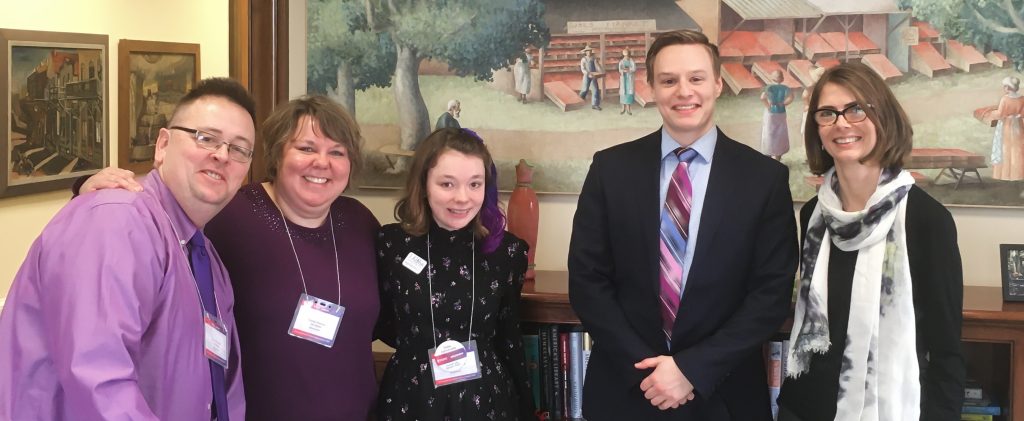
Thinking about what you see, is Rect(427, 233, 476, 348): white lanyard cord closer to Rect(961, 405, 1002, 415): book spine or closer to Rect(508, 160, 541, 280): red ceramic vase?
Rect(508, 160, 541, 280): red ceramic vase

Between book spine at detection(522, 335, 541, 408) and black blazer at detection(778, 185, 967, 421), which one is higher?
black blazer at detection(778, 185, 967, 421)

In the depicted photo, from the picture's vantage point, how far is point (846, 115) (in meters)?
2.27

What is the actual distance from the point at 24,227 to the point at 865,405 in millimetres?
2671

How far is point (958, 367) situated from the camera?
222cm

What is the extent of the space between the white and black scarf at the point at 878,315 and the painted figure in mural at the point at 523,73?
4.23 ft

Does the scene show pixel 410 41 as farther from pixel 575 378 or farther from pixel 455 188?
pixel 575 378

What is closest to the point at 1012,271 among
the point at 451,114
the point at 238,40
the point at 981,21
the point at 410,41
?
the point at 981,21

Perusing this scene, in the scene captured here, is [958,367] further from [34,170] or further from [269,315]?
[34,170]

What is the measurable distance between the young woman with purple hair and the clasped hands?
45 cm

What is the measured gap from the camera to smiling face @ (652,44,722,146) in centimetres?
239

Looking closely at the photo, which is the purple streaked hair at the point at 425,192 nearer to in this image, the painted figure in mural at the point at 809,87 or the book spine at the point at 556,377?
the book spine at the point at 556,377

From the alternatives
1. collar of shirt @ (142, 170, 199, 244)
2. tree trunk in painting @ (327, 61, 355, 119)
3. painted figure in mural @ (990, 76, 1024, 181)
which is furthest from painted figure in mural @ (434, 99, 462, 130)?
painted figure in mural @ (990, 76, 1024, 181)

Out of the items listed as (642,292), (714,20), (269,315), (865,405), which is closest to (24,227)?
(269,315)

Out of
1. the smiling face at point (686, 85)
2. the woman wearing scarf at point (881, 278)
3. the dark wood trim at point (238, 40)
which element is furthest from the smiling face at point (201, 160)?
the dark wood trim at point (238, 40)
